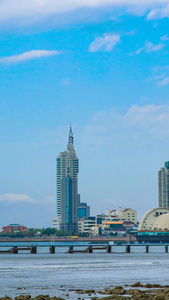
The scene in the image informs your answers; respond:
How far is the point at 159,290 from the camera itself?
245 feet

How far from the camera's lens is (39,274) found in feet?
359

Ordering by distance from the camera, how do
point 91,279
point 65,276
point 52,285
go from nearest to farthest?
point 52,285
point 91,279
point 65,276

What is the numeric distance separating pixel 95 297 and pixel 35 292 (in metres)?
11.2

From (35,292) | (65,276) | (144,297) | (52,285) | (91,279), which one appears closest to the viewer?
(144,297)

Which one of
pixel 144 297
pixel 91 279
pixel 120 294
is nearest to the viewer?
pixel 144 297

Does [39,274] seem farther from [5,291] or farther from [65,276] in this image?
[5,291]

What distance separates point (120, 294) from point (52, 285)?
1696 cm

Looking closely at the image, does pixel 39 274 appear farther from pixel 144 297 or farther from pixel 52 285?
pixel 144 297

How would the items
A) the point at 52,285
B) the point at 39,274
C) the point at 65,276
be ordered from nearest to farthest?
the point at 52,285 < the point at 65,276 < the point at 39,274

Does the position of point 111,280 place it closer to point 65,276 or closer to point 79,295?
point 65,276

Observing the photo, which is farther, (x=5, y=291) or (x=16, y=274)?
(x=16, y=274)

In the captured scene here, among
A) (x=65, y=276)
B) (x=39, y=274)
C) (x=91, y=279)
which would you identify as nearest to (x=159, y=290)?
(x=91, y=279)

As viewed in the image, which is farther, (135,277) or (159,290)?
(135,277)

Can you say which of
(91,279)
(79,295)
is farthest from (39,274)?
(79,295)
